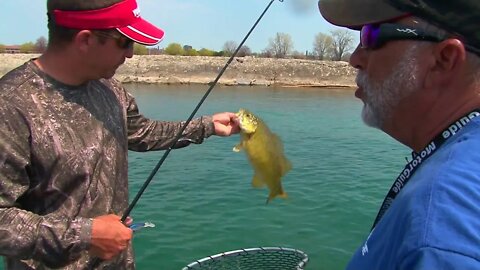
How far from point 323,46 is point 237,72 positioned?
48.4 metres

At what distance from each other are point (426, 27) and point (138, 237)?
894cm

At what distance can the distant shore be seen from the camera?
7162 centimetres

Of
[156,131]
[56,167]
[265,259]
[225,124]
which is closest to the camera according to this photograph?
[56,167]

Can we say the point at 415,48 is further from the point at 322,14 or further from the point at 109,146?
the point at 109,146

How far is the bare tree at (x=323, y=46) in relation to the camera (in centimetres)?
11519

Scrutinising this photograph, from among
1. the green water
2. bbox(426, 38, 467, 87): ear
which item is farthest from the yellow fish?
the green water

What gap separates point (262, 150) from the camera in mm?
5363

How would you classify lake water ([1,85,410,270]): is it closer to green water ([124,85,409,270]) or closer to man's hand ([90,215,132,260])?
green water ([124,85,409,270])

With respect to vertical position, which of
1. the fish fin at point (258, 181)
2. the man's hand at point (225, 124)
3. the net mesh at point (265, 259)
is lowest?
the net mesh at point (265, 259)

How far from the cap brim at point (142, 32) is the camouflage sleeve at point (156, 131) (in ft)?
2.04

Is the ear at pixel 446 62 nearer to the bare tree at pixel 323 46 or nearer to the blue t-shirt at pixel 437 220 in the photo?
the blue t-shirt at pixel 437 220

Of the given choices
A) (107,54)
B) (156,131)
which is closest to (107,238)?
(107,54)

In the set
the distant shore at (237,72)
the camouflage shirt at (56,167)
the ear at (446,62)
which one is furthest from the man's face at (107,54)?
the distant shore at (237,72)

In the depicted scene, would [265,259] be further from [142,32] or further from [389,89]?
[389,89]
